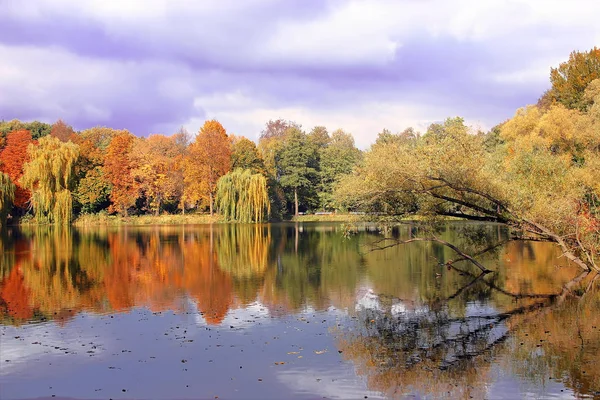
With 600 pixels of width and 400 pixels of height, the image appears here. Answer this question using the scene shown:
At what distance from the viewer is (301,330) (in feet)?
44.5

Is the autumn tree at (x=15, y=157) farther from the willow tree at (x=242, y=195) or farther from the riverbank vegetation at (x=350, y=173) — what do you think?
the willow tree at (x=242, y=195)

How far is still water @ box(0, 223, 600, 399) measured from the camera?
9859 millimetres

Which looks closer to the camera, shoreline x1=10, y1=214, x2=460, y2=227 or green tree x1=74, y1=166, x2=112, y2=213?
shoreline x1=10, y1=214, x2=460, y2=227

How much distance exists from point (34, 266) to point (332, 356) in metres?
19.3

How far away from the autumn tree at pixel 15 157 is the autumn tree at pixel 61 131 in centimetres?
1024

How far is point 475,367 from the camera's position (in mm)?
10664

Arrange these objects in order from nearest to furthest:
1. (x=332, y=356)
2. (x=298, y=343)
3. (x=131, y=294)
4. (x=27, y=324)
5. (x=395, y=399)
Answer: (x=395, y=399) < (x=332, y=356) < (x=298, y=343) < (x=27, y=324) < (x=131, y=294)

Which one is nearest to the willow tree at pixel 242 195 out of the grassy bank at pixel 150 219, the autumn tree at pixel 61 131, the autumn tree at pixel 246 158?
the grassy bank at pixel 150 219

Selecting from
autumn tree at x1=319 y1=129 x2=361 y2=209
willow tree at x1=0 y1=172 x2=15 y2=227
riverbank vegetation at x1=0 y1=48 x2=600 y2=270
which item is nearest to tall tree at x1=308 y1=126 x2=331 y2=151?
riverbank vegetation at x1=0 y1=48 x2=600 y2=270

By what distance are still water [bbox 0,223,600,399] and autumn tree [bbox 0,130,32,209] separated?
139 feet

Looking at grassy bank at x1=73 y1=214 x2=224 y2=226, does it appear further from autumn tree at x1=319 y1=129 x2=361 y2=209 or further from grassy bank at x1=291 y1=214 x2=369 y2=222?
autumn tree at x1=319 y1=129 x2=361 y2=209

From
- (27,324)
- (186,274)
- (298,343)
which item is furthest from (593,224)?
(27,324)

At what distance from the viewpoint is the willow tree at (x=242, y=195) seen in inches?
2389

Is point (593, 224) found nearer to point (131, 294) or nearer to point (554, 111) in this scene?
point (131, 294)
